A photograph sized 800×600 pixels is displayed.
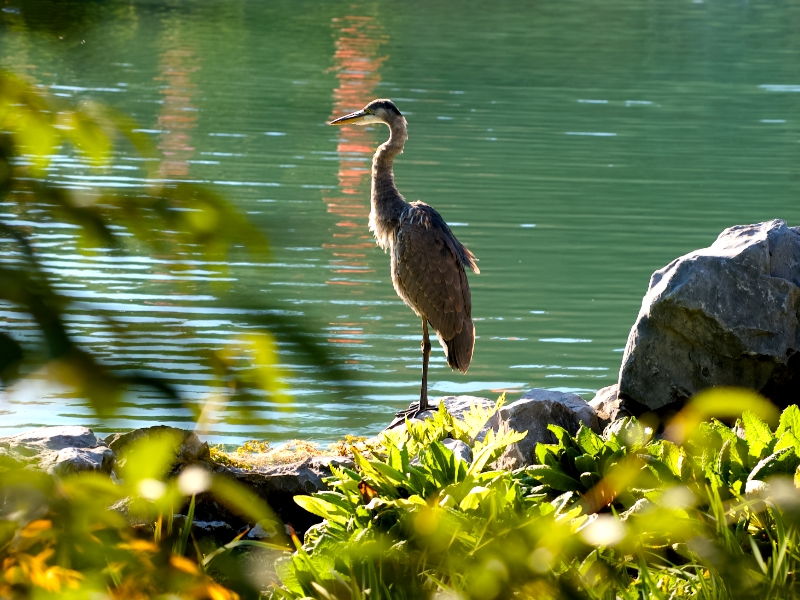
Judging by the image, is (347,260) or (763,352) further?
(347,260)

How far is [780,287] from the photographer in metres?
5.71

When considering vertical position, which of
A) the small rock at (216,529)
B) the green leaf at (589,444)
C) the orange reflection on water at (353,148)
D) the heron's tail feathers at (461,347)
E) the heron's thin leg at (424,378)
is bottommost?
the orange reflection on water at (353,148)

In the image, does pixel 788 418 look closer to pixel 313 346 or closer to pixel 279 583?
pixel 279 583

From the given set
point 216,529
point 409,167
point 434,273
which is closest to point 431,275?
point 434,273

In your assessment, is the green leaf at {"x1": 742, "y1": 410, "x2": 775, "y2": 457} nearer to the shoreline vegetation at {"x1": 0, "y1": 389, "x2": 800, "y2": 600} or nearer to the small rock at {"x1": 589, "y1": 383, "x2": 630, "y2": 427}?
the shoreline vegetation at {"x1": 0, "y1": 389, "x2": 800, "y2": 600}

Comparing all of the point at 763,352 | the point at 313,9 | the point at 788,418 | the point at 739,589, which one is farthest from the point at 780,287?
the point at 313,9

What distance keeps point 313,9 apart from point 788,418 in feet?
104

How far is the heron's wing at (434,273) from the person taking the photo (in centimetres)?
719

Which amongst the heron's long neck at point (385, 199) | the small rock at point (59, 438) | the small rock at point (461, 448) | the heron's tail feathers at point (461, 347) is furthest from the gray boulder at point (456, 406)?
the small rock at point (59, 438)

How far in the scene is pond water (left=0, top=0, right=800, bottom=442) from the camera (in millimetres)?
887

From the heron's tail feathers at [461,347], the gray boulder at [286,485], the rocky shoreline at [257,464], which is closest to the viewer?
the rocky shoreline at [257,464]

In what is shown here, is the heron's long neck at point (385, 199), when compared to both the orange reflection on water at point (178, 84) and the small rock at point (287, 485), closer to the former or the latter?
the small rock at point (287, 485)

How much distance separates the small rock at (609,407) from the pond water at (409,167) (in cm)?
127

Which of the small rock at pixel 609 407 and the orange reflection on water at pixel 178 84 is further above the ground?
the small rock at pixel 609 407
